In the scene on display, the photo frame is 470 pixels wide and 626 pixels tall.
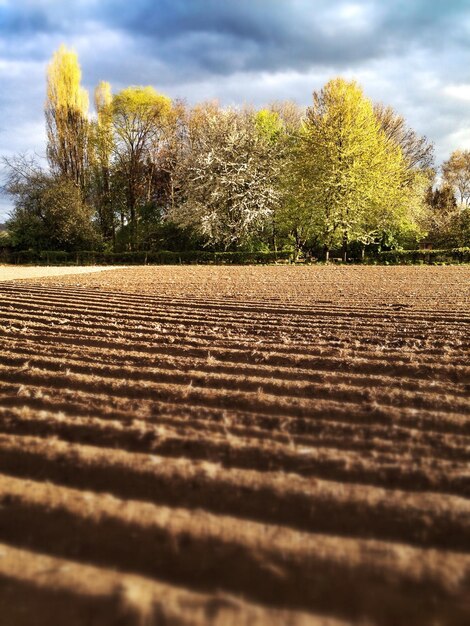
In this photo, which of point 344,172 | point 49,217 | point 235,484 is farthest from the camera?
point 49,217

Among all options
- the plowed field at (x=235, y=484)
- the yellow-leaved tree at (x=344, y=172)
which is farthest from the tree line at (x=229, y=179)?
the plowed field at (x=235, y=484)

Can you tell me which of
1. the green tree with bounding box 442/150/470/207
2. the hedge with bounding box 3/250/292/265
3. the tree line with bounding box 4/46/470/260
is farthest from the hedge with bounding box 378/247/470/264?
the green tree with bounding box 442/150/470/207

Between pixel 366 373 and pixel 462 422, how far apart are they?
3.53 ft

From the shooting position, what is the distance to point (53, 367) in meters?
4.06

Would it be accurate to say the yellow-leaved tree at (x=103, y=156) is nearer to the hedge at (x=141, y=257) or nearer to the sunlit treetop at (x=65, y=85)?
the sunlit treetop at (x=65, y=85)

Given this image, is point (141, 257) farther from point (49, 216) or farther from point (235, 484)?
point (235, 484)

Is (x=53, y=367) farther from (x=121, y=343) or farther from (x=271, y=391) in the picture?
(x=271, y=391)

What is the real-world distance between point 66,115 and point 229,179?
16744 mm

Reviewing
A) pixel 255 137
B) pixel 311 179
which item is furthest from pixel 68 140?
pixel 311 179

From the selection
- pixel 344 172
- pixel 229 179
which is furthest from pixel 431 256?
pixel 229 179

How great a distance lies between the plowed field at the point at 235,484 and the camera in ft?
5.39

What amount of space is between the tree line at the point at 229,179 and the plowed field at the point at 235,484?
855 inches

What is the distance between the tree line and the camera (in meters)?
24.6

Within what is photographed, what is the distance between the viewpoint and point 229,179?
84.1 feet
